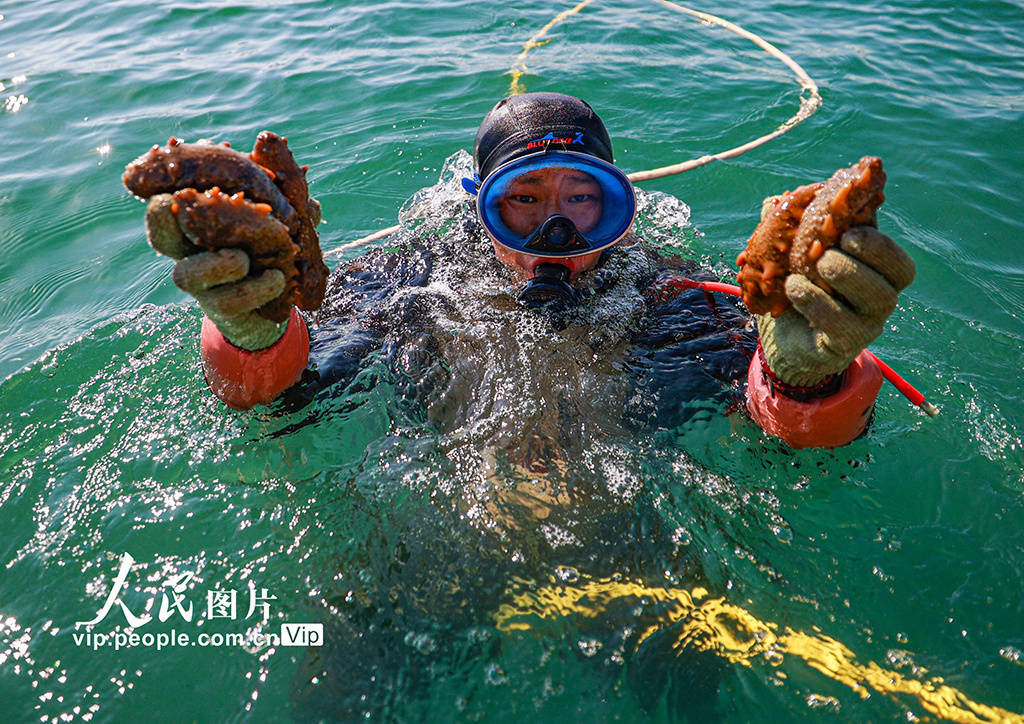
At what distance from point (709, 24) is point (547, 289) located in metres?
6.00

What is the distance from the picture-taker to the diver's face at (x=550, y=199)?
292cm

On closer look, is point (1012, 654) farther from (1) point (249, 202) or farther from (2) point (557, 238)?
(1) point (249, 202)

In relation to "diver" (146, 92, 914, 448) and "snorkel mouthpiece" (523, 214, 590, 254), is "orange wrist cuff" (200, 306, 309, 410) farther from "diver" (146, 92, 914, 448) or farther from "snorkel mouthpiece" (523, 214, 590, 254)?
"snorkel mouthpiece" (523, 214, 590, 254)

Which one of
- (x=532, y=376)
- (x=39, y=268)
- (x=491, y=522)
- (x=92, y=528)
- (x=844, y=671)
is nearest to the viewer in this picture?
(x=844, y=671)

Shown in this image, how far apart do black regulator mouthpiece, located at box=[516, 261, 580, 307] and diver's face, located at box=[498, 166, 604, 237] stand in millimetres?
235

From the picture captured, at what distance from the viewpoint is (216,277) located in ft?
5.56

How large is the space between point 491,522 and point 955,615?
1.53 meters

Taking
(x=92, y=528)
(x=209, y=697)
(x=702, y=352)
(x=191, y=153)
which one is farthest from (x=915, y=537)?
(x=92, y=528)

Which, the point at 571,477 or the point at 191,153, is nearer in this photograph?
the point at 191,153

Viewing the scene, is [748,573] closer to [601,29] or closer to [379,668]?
[379,668]

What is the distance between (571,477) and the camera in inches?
93.2

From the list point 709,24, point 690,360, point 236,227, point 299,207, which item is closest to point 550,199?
point 690,360
